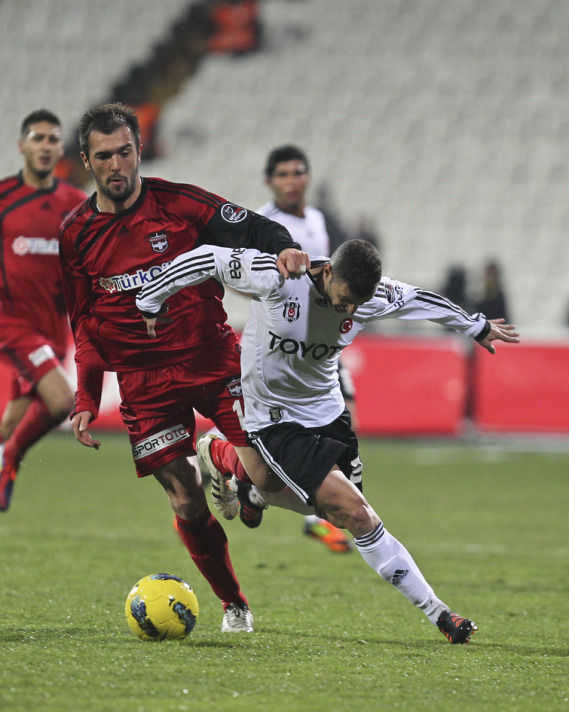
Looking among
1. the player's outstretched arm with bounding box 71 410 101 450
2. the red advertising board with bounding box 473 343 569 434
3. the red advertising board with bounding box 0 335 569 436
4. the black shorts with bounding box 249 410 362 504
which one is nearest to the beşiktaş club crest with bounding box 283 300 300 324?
the black shorts with bounding box 249 410 362 504

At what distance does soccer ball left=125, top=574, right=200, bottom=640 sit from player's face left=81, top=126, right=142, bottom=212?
5.37ft

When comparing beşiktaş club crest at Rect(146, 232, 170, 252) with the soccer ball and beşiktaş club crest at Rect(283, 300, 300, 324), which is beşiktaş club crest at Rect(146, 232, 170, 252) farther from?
the soccer ball

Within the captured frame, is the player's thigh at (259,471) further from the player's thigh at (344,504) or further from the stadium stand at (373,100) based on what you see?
the stadium stand at (373,100)

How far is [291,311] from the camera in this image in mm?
4395

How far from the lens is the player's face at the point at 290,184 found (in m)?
7.28

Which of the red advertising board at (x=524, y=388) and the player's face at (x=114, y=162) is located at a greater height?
the player's face at (x=114, y=162)

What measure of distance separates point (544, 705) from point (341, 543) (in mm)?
3848

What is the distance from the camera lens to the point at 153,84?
18812 millimetres

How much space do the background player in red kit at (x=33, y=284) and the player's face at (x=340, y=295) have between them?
3.00 m

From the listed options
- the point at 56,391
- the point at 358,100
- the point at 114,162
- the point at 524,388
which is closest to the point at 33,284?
the point at 56,391

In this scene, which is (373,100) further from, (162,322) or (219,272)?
(219,272)

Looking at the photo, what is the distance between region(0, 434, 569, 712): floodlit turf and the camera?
11.6 ft

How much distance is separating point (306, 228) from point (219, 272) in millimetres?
2920

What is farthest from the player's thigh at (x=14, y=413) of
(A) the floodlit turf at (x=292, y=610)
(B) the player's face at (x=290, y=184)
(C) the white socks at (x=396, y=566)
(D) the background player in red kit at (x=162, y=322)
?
(C) the white socks at (x=396, y=566)
